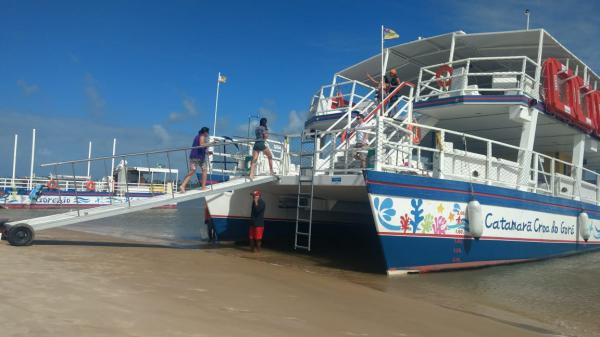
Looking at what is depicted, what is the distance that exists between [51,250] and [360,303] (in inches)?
228

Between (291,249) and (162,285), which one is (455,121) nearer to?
(291,249)

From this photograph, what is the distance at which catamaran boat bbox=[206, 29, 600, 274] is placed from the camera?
882 cm

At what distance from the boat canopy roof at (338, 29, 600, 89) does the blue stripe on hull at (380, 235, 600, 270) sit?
213 inches

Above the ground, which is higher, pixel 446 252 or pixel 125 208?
pixel 125 208

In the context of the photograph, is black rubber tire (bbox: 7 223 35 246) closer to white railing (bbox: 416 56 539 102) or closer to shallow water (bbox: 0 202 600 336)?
shallow water (bbox: 0 202 600 336)

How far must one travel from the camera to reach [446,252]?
9258 millimetres

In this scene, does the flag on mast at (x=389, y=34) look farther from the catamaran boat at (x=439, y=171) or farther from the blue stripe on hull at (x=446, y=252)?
the blue stripe on hull at (x=446, y=252)

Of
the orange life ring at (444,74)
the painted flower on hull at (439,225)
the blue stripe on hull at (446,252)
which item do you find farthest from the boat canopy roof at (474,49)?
the painted flower on hull at (439,225)

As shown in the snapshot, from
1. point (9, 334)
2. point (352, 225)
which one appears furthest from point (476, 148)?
point (9, 334)

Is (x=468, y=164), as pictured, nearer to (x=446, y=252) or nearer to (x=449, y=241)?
(x=449, y=241)

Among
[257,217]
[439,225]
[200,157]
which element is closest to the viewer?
[439,225]

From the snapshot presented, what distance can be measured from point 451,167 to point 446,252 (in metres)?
1.79

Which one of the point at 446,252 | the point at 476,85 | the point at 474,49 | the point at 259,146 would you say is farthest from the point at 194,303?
the point at 474,49

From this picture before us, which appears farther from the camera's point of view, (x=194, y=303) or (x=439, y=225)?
(x=439, y=225)
